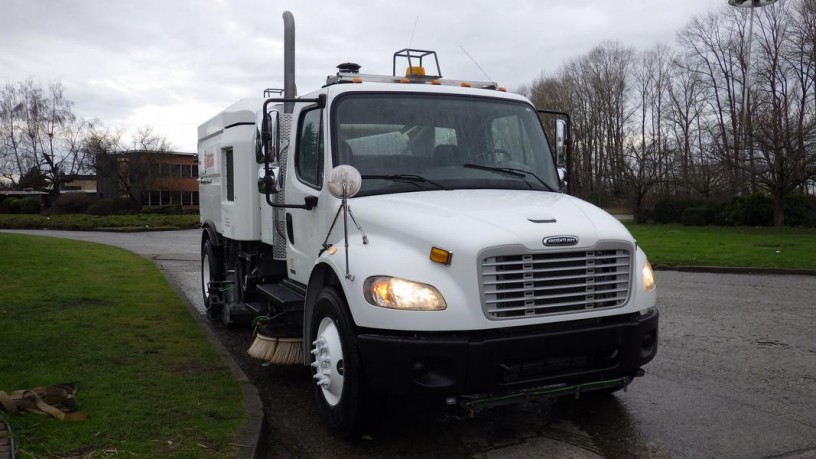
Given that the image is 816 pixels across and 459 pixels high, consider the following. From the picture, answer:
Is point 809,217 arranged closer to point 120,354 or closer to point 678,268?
point 678,268

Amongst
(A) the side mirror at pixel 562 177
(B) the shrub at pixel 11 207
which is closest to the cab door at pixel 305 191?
(A) the side mirror at pixel 562 177

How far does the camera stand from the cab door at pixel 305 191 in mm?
5297

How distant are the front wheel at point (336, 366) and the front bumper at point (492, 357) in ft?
0.41

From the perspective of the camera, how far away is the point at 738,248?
1892cm

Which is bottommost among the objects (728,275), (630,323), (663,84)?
(728,275)

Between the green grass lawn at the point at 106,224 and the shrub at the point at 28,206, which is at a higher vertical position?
the shrub at the point at 28,206

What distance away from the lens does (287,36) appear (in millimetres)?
7113

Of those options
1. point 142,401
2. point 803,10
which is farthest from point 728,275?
point 803,10

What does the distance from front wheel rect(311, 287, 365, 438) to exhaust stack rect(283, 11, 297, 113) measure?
124 inches

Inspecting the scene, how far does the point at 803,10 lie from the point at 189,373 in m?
40.4

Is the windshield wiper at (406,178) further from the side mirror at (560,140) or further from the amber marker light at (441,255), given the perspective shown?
the side mirror at (560,140)

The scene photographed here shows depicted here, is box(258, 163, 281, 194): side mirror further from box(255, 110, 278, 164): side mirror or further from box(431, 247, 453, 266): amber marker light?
box(431, 247, 453, 266): amber marker light

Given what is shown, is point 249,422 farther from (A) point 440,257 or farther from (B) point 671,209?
(B) point 671,209

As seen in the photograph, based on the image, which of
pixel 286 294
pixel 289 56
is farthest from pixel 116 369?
pixel 289 56
